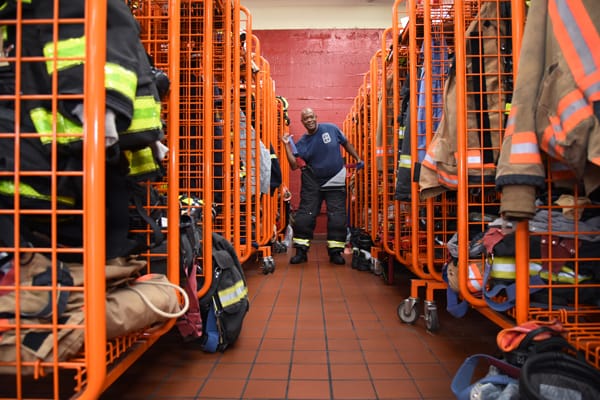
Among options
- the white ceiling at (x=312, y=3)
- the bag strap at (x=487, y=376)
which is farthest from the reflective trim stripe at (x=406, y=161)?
the white ceiling at (x=312, y=3)

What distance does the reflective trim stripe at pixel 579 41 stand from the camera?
4.15ft

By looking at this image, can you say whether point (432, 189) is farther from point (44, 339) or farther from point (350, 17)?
point (350, 17)

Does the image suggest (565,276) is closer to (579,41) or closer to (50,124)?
(579,41)

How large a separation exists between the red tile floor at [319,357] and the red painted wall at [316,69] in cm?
545

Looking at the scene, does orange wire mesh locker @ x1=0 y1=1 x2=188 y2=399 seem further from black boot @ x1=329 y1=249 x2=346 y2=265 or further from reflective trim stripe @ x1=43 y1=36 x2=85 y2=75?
black boot @ x1=329 y1=249 x2=346 y2=265

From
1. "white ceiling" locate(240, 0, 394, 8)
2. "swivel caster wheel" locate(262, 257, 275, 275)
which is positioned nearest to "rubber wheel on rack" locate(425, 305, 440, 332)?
"swivel caster wheel" locate(262, 257, 275, 275)

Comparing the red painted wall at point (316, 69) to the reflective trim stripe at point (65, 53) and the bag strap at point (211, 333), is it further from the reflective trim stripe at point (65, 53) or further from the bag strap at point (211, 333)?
the reflective trim stripe at point (65, 53)

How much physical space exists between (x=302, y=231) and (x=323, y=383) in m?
3.51

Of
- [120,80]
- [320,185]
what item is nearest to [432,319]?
[120,80]

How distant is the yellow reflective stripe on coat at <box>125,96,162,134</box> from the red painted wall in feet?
23.5

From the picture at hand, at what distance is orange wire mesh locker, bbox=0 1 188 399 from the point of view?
1.05 meters

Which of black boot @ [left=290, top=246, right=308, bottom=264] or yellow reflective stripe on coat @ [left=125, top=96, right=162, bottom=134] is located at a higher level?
yellow reflective stripe on coat @ [left=125, top=96, right=162, bottom=134]

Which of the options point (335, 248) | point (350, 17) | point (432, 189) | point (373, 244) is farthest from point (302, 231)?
point (350, 17)

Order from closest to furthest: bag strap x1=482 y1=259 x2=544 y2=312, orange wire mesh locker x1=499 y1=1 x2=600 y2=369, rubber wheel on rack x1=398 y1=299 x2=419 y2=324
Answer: orange wire mesh locker x1=499 y1=1 x2=600 y2=369 → bag strap x1=482 y1=259 x2=544 y2=312 → rubber wheel on rack x1=398 y1=299 x2=419 y2=324
